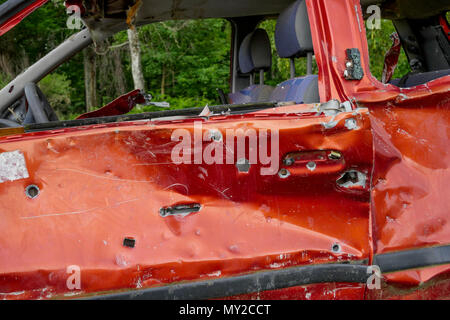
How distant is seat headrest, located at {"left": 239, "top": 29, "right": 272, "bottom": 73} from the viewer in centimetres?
339

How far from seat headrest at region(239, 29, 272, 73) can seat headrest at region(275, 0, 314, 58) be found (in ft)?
3.63

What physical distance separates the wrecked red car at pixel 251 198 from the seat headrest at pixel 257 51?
63.8 inches

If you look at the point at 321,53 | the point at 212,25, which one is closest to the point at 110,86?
the point at 212,25

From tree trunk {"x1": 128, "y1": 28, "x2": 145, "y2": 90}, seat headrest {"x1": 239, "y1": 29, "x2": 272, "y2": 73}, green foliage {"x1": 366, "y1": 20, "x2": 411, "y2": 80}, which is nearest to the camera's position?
seat headrest {"x1": 239, "y1": 29, "x2": 272, "y2": 73}

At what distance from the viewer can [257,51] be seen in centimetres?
346

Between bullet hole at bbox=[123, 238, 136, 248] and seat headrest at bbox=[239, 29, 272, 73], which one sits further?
Result: seat headrest at bbox=[239, 29, 272, 73]

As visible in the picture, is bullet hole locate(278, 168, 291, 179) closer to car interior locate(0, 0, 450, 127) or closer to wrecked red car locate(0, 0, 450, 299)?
wrecked red car locate(0, 0, 450, 299)

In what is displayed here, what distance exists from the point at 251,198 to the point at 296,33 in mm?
944

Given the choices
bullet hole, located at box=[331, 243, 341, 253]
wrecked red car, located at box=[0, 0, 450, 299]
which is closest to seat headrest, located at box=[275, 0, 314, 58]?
wrecked red car, located at box=[0, 0, 450, 299]

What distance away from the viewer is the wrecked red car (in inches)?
58.0

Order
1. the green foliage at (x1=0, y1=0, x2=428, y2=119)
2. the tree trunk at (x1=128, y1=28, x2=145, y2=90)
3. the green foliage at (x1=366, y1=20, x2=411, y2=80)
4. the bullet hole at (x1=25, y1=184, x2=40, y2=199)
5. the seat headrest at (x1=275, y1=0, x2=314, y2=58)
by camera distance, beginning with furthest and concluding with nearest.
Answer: the green foliage at (x1=0, y1=0, x2=428, y2=119), the tree trunk at (x1=128, y1=28, x2=145, y2=90), the green foliage at (x1=366, y1=20, x2=411, y2=80), the seat headrest at (x1=275, y1=0, x2=314, y2=58), the bullet hole at (x1=25, y1=184, x2=40, y2=199)

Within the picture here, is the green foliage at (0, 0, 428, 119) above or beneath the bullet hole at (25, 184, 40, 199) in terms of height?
above

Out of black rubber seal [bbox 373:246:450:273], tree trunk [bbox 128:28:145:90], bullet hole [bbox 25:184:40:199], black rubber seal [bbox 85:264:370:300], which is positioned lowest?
black rubber seal [bbox 85:264:370:300]

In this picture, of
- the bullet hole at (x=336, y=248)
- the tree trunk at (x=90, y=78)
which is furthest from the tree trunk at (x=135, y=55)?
the bullet hole at (x=336, y=248)
